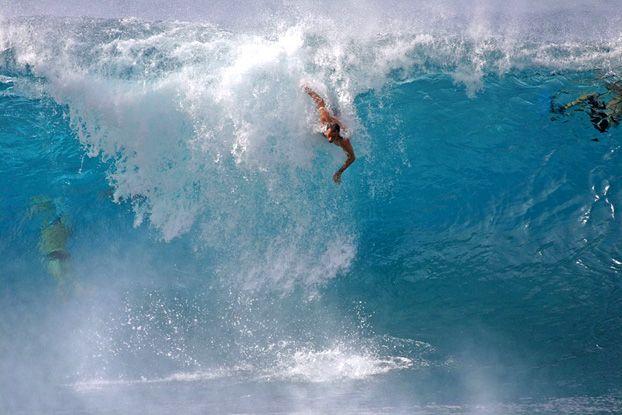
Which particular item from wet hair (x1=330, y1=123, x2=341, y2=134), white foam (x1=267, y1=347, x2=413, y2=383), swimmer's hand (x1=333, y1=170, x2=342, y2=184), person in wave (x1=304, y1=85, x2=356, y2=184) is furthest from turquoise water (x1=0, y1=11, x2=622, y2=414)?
swimmer's hand (x1=333, y1=170, x2=342, y2=184)

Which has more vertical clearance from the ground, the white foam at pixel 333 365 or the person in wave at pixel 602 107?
the person in wave at pixel 602 107

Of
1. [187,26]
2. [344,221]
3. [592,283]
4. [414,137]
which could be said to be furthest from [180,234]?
[592,283]

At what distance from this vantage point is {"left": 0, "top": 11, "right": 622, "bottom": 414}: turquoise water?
6.27 meters

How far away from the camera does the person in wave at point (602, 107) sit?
680cm

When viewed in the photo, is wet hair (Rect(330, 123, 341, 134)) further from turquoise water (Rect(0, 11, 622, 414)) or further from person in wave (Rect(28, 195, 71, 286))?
person in wave (Rect(28, 195, 71, 286))

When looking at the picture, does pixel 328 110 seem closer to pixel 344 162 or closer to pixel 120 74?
pixel 344 162

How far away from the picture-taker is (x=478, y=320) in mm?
6402

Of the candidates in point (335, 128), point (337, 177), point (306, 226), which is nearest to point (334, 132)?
point (335, 128)

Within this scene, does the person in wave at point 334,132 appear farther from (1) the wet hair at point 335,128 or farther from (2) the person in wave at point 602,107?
(2) the person in wave at point 602,107

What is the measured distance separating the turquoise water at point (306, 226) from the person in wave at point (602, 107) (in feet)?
0.38

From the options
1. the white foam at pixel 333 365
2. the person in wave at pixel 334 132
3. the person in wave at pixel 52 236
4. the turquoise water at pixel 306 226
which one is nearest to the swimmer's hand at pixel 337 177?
the person in wave at pixel 334 132

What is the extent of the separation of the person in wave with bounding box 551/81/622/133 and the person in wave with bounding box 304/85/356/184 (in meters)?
2.94

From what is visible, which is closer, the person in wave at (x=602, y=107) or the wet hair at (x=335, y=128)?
the wet hair at (x=335, y=128)

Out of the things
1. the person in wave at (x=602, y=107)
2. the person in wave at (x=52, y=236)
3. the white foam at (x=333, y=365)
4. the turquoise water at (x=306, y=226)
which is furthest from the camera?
the person in wave at (x=52, y=236)
